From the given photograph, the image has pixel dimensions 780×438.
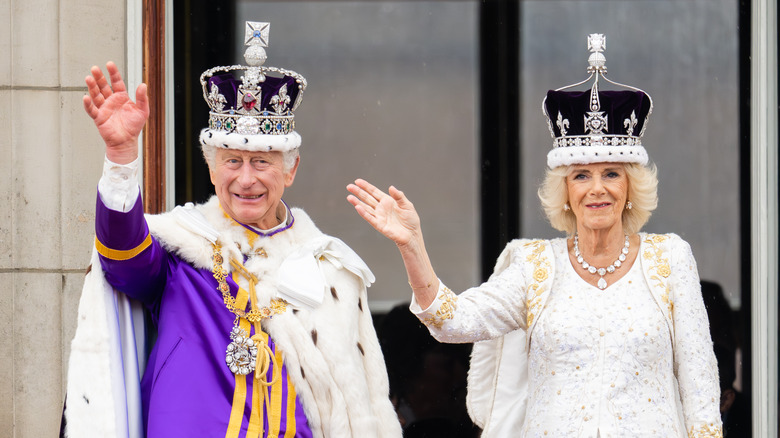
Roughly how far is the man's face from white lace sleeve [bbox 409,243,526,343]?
0.58 meters

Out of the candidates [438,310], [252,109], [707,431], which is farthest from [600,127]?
[252,109]

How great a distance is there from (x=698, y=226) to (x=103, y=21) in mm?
2830

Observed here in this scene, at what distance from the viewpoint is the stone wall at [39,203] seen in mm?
4207

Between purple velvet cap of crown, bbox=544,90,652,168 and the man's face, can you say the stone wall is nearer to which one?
the man's face

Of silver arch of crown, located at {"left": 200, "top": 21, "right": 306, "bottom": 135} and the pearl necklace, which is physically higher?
silver arch of crown, located at {"left": 200, "top": 21, "right": 306, "bottom": 135}

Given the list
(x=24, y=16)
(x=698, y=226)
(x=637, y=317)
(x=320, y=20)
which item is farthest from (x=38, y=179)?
(x=698, y=226)

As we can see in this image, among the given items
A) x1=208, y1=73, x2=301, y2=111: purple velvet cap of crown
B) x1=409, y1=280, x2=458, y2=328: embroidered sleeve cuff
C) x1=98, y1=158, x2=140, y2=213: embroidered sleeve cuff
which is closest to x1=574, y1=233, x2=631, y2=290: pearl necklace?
x1=409, y1=280, x2=458, y2=328: embroidered sleeve cuff

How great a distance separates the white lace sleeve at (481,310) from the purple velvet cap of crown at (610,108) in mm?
489

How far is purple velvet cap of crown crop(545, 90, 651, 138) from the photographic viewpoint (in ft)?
11.1

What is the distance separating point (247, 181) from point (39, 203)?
4.69ft

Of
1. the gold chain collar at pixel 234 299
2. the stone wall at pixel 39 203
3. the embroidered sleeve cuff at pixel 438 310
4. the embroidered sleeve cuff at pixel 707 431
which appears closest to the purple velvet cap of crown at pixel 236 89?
the gold chain collar at pixel 234 299

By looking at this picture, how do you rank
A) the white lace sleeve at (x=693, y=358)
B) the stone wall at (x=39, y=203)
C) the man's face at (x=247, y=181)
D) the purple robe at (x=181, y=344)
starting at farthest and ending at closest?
the stone wall at (x=39, y=203)
the man's face at (x=247, y=181)
the white lace sleeve at (x=693, y=358)
the purple robe at (x=181, y=344)

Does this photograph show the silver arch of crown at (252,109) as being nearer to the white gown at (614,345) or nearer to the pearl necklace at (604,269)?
the white gown at (614,345)

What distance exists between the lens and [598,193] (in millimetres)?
3309
